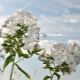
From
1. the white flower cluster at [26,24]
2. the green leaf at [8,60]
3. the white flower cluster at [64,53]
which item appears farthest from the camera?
the white flower cluster at [64,53]

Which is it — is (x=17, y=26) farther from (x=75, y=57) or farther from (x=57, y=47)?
(x=75, y=57)

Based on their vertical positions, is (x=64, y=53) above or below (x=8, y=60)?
above

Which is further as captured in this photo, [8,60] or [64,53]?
[64,53]

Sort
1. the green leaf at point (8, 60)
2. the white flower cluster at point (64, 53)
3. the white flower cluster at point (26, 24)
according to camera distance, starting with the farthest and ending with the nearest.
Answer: the white flower cluster at point (64, 53), the green leaf at point (8, 60), the white flower cluster at point (26, 24)

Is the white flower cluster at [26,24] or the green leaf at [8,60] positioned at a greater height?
the white flower cluster at [26,24]

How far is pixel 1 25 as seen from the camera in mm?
4703

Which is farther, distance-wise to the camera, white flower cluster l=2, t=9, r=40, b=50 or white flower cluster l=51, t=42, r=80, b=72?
white flower cluster l=51, t=42, r=80, b=72

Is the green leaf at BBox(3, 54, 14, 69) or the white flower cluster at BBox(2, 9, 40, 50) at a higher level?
the white flower cluster at BBox(2, 9, 40, 50)

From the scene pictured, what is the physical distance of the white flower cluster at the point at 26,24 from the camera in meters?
4.26

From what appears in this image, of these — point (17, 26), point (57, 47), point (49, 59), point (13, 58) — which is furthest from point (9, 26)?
point (49, 59)

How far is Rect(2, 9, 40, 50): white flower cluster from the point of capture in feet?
14.0

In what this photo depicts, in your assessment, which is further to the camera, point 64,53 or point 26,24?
point 64,53

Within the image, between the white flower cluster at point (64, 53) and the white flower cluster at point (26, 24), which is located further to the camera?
the white flower cluster at point (64, 53)

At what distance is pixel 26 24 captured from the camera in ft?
14.5
